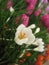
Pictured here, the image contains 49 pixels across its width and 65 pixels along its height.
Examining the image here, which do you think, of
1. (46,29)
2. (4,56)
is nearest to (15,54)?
(4,56)

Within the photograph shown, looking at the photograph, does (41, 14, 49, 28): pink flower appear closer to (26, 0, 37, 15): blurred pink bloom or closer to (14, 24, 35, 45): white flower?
(26, 0, 37, 15): blurred pink bloom

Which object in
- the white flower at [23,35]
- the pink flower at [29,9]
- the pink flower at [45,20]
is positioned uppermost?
the pink flower at [29,9]

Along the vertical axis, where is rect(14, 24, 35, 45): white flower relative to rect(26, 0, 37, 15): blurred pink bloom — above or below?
below

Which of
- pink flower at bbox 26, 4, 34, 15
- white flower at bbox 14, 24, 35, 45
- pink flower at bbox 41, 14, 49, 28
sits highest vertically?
pink flower at bbox 26, 4, 34, 15

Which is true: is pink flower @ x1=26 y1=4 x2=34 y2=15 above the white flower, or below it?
above

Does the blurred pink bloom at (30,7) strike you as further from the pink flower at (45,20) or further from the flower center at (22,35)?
the flower center at (22,35)

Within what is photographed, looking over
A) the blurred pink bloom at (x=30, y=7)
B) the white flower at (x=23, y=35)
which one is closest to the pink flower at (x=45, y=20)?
the blurred pink bloom at (x=30, y=7)

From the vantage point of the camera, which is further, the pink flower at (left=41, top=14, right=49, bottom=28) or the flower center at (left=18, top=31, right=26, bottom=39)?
the pink flower at (left=41, top=14, right=49, bottom=28)

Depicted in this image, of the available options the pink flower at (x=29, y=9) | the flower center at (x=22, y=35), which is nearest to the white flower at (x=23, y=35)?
the flower center at (x=22, y=35)

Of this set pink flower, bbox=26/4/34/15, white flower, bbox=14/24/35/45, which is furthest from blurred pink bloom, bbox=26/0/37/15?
white flower, bbox=14/24/35/45

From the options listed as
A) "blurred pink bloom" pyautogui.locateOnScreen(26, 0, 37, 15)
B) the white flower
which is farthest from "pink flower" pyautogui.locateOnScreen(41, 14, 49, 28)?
the white flower

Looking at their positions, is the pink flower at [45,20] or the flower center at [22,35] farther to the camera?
the pink flower at [45,20]

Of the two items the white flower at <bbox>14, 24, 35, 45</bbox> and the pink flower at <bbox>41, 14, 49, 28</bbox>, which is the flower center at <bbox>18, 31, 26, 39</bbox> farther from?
the pink flower at <bbox>41, 14, 49, 28</bbox>

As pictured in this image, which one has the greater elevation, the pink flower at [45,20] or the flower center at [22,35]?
the pink flower at [45,20]
